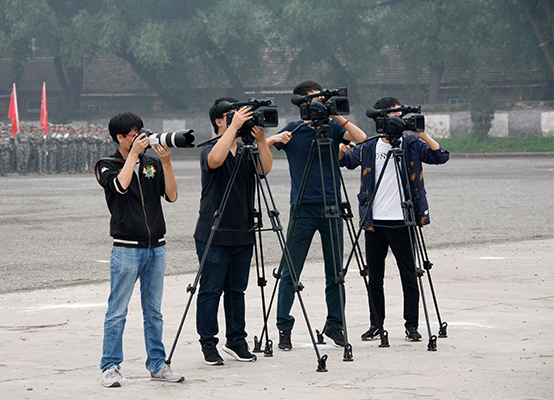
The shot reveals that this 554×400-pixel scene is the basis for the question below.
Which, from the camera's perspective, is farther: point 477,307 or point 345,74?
point 345,74

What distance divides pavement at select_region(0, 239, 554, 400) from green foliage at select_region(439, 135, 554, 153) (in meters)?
36.9

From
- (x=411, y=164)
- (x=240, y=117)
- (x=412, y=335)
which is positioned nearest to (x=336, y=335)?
(x=412, y=335)

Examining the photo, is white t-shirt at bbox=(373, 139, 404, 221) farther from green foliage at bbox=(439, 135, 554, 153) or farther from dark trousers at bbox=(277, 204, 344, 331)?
green foliage at bbox=(439, 135, 554, 153)

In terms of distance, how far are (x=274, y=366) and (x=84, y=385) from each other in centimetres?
123

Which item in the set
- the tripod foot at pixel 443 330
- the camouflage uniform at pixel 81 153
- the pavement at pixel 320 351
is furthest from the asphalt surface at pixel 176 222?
the camouflage uniform at pixel 81 153

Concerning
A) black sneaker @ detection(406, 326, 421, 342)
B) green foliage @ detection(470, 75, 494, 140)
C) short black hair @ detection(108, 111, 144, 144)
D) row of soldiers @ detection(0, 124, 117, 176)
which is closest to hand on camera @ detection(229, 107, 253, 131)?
short black hair @ detection(108, 111, 144, 144)

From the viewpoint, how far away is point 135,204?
5.26 metres

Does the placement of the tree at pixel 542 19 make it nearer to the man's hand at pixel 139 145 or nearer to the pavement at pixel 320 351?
the pavement at pixel 320 351

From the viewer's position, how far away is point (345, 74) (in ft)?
175

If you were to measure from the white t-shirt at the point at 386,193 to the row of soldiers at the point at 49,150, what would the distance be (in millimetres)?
30599

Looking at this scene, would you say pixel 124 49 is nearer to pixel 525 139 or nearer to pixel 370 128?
pixel 370 128

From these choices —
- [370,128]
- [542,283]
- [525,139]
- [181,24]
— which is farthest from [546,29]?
[542,283]

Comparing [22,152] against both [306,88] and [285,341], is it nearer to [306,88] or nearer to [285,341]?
[306,88]

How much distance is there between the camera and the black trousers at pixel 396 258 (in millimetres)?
6535
